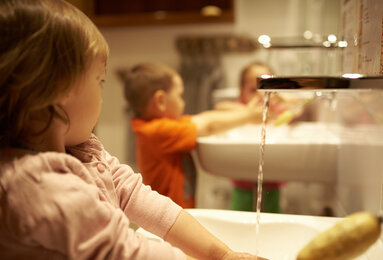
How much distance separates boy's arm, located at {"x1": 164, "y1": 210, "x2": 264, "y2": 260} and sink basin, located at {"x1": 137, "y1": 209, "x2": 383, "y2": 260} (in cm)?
5

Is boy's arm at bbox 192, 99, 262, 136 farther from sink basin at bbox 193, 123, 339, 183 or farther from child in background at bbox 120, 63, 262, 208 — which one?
sink basin at bbox 193, 123, 339, 183

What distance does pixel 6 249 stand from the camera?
36 cm

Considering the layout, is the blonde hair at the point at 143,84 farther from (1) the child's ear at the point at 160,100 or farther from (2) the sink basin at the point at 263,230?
(2) the sink basin at the point at 263,230

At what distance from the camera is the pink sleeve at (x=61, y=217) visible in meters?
0.32

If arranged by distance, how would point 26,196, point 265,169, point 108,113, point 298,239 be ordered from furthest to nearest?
point 108,113 → point 265,169 → point 298,239 → point 26,196

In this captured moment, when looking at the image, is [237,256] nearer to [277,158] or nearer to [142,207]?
[142,207]

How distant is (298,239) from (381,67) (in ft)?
0.91

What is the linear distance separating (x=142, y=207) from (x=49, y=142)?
170mm

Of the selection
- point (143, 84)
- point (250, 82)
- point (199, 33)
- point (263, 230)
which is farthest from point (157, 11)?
point (263, 230)

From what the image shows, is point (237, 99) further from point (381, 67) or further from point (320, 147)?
point (381, 67)

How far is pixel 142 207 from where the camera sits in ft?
1.63

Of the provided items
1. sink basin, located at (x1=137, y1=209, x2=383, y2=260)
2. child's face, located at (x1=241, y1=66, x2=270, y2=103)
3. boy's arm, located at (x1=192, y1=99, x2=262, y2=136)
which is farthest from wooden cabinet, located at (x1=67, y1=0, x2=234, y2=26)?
sink basin, located at (x1=137, y1=209, x2=383, y2=260)

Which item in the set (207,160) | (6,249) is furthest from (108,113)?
(6,249)

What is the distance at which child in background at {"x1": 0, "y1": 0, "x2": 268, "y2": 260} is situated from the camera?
33cm
